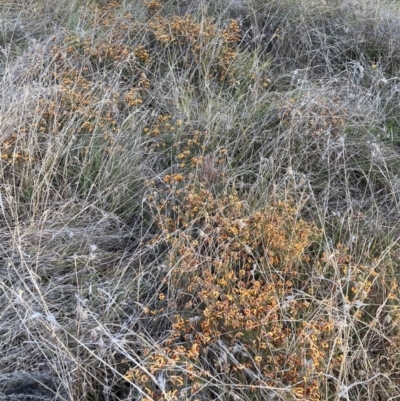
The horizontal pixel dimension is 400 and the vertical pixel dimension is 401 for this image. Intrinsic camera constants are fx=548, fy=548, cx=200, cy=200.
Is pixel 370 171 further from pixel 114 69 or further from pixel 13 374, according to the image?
pixel 13 374

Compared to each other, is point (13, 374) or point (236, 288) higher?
point (236, 288)

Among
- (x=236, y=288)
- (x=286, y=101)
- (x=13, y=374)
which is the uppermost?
(x=286, y=101)

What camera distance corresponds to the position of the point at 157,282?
6.51ft

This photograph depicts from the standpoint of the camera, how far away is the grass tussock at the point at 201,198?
1642 mm

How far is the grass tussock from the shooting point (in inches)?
64.6

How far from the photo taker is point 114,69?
3090 mm

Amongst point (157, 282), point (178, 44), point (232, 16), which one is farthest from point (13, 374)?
point (232, 16)

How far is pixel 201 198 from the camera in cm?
217

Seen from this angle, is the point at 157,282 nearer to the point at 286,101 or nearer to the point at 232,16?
the point at 286,101

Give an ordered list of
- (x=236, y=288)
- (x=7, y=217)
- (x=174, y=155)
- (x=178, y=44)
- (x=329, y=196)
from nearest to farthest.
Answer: (x=236, y=288), (x=7, y=217), (x=329, y=196), (x=174, y=155), (x=178, y=44)

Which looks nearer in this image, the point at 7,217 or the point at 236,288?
the point at 236,288

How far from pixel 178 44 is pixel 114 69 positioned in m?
0.46

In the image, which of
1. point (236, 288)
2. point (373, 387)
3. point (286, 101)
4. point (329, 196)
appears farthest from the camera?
point (286, 101)

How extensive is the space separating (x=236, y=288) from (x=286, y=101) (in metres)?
1.33
